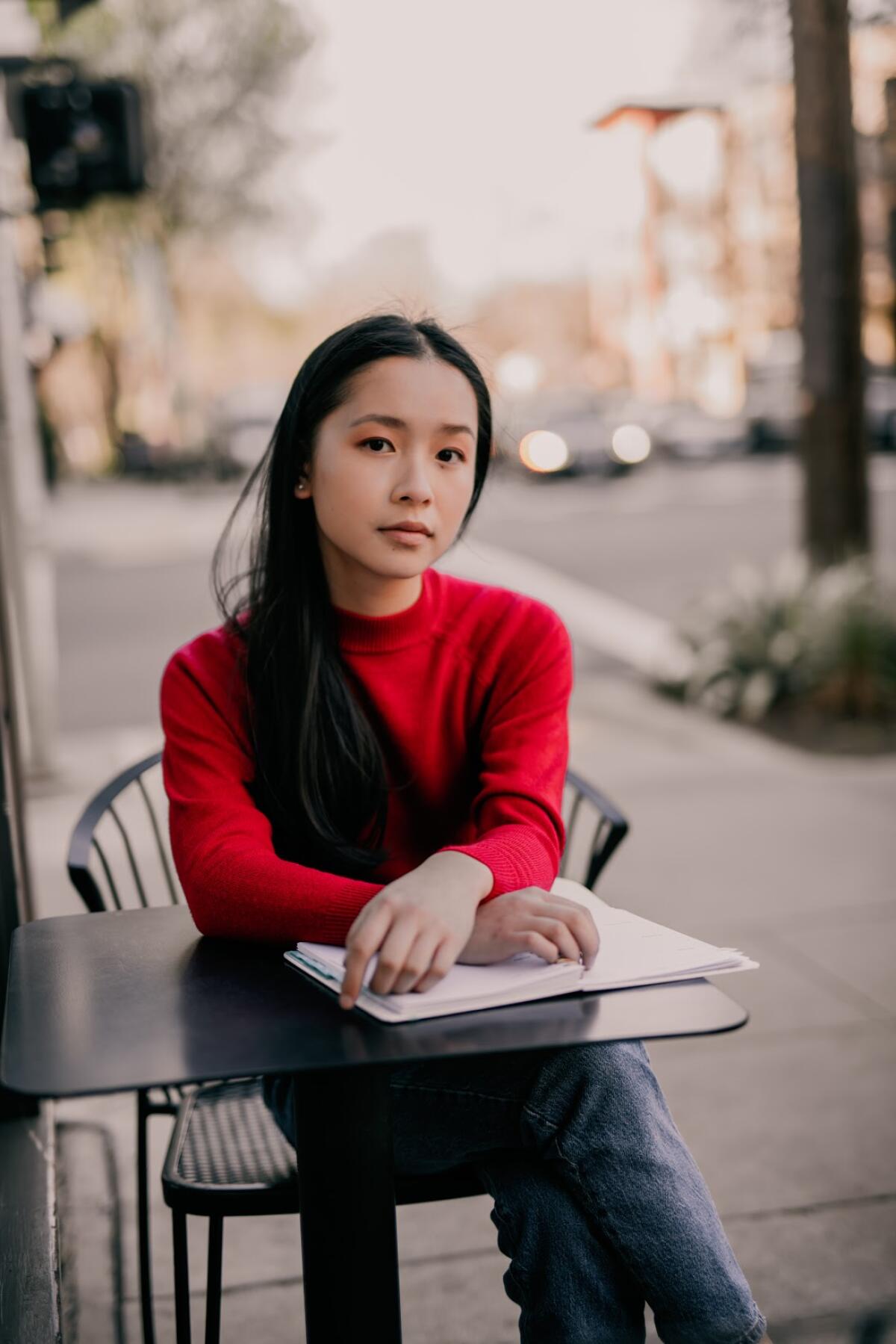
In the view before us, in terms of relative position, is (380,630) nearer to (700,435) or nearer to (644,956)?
(644,956)

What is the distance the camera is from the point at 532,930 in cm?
167

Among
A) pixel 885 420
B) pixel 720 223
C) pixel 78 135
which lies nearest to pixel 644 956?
pixel 78 135

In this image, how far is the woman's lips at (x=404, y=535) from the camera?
2041 millimetres

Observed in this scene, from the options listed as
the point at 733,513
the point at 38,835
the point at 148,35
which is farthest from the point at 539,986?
the point at 148,35

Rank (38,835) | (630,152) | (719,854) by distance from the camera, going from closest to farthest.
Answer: (719,854) < (38,835) < (630,152)

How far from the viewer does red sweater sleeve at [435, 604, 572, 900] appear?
193 centimetres

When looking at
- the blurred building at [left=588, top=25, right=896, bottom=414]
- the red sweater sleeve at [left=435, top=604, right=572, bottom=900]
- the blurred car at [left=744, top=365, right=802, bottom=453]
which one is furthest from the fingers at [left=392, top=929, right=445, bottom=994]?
the blurred car at [left=744, top=365, right=802, bottom=453]

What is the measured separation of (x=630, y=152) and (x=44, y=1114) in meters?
6.71

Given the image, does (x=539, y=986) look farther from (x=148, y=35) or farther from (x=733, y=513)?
(x=148, y=35)

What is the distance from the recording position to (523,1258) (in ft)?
5.75

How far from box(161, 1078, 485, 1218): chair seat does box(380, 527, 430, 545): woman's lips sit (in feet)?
2.67

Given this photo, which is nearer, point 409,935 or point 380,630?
point 409,935

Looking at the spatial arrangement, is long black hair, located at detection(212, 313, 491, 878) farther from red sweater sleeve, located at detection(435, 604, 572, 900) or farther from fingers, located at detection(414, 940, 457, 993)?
fingers, located at detection(414, 940, 457, 993)

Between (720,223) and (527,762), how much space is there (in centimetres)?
1658
